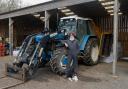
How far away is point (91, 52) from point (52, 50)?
88.7 inches

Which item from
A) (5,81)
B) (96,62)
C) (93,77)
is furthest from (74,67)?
(96,62)

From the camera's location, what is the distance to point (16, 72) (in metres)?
8.33

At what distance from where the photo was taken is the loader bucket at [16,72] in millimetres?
7789

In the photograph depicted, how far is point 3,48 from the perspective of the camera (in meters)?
16.9

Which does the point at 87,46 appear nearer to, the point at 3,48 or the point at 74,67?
the point at 74,67

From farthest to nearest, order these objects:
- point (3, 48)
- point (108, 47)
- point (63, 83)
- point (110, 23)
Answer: point (3, 48) < point (110, 23) < point (108, 47) < point (63, 83)

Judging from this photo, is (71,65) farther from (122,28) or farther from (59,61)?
(122,28)

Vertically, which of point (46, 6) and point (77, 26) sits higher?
point (46, 6)

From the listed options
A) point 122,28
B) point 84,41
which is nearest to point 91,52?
point 84,41

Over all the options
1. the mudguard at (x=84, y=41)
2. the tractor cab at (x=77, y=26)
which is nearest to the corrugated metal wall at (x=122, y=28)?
the tractor cab at (x=77, y=26)

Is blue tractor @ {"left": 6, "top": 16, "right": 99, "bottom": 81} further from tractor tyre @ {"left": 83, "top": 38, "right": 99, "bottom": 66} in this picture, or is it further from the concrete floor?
the concrete floor

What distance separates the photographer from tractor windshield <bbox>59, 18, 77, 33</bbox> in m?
10.6

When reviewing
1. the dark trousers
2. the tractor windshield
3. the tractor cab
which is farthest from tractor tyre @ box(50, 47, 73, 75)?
the tractor windshield

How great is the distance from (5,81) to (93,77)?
3230 millimetres
